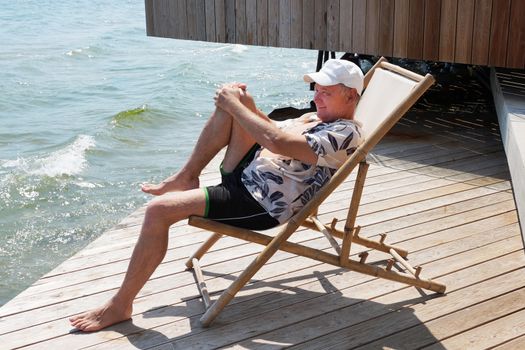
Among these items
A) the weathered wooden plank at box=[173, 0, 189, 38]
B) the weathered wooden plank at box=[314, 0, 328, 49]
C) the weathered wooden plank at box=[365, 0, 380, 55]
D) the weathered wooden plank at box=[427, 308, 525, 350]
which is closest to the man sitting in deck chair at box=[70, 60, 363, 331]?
the weathered wooden plank at box=[427, 308, 525, 350]

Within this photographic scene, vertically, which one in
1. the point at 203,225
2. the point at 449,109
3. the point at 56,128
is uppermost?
the point at 203,225

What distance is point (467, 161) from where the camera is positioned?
18.8 ft

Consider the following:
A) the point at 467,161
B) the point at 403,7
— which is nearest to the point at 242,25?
the point at 403,7

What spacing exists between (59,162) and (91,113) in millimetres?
3713

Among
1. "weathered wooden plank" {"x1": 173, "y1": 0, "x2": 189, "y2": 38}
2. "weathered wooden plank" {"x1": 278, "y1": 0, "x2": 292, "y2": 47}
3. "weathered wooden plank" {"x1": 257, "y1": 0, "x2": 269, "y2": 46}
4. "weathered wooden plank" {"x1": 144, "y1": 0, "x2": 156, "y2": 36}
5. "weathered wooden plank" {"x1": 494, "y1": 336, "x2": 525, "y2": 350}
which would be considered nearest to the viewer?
"weathered wooden plank" {"x1": 494, "y1": 336, "x2": 525, "y2": 350}

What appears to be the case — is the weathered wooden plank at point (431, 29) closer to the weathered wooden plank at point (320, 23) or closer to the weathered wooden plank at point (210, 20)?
the weathered wooden plank at point (320, 23)

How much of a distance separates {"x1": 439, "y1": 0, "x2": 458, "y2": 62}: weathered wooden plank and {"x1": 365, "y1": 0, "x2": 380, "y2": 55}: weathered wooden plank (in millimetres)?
573

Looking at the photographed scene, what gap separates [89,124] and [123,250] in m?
8.43

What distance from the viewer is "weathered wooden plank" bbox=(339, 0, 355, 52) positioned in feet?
22.1

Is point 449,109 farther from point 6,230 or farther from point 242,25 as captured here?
point 6,230

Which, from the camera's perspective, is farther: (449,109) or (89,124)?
(89,124)

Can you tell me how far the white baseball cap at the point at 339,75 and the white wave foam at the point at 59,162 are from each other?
6.24 meters

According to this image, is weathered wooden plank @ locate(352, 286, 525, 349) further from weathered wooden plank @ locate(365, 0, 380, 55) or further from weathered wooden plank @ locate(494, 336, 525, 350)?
weathered wooden plank @ locate(365, 0, 380, 55)

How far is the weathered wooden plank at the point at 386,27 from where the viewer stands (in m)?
6.46
